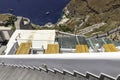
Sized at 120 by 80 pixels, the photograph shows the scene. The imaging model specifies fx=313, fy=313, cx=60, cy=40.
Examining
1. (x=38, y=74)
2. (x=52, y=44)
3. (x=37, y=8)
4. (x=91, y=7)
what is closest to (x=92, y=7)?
(x=91, y=7)

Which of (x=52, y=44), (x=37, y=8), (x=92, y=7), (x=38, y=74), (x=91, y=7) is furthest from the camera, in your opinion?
(x=91, y=7)

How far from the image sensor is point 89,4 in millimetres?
114875

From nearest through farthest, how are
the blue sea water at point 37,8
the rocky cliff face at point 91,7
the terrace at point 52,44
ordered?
the terrace at point 52,44 → the blue sea water at point 37,8 → the rocky cliff face at point 91,7

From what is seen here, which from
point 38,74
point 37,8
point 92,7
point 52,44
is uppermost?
point 92,7

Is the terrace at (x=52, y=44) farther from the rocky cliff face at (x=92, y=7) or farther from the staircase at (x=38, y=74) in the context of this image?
the rocky cliff face at (x=92, y=7)

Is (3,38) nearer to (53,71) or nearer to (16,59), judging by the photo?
(16,59)

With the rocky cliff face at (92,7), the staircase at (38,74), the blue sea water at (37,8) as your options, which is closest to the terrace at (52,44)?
the staircase at (38,74)

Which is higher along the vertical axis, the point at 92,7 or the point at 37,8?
the point at 92,7

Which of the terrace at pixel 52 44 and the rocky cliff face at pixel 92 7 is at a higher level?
the rocky cliff face at pixel 92 7

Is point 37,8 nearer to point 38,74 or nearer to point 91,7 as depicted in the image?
point 91,7

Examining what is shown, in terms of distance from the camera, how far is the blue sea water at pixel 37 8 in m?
98.1

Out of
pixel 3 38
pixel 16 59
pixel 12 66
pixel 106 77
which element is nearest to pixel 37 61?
pixel 16 59

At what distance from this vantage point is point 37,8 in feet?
346

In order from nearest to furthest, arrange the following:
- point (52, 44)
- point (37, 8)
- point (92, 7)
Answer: point (52, 44) < point (37, 8) < point (92, 7)
